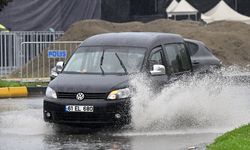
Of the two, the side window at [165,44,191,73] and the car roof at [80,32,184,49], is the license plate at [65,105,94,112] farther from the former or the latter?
the side window at [165,44,191,73]

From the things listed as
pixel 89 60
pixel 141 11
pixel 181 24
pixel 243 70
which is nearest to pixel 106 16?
pixel 141 11

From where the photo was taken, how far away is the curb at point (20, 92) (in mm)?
22438

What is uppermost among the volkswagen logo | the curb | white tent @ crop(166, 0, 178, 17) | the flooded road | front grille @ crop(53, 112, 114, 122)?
white tent @ crop(166, 0, 178, 17)

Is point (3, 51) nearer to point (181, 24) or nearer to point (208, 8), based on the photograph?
point (181, 24)

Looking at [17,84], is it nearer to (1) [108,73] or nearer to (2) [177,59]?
(2) [177,59]

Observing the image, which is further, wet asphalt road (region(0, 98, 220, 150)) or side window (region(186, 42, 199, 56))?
side window (region(186, 42, 199, 56))

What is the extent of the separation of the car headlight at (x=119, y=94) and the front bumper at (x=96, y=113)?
0.24 feet

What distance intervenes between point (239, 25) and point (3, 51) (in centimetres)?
1409

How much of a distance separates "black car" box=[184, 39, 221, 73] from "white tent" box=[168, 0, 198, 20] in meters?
26.8

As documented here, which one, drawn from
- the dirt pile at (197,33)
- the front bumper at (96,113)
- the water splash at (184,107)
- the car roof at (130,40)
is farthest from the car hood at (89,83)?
the dirt pile at (197,33)

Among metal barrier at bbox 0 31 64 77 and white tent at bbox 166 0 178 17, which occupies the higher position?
white tent at bbox 166 0 178 17

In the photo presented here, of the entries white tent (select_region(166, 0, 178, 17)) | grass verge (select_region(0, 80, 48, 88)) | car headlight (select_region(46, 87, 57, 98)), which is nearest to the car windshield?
car headlight (select_region(46, 87, 57, 98))

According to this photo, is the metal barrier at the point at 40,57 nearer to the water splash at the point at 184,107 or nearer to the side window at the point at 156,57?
the water splash at the point at 184,107

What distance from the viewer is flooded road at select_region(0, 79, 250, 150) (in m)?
12.4
